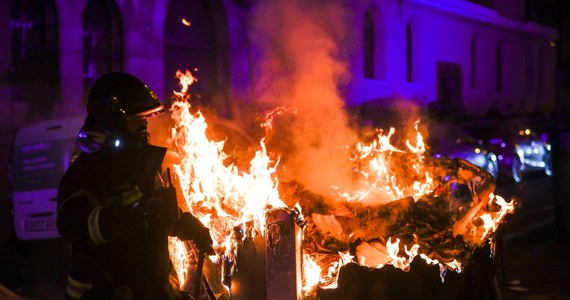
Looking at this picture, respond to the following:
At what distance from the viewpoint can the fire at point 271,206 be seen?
430 cm

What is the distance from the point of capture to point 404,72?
23.6 meters

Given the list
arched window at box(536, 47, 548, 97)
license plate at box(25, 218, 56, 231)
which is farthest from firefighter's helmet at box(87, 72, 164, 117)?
arched window at box(536, 47, 548, 97)

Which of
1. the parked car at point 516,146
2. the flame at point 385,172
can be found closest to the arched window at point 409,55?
the parked car at point 516,146

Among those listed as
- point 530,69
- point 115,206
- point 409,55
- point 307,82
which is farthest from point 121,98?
Answer: point 530,69

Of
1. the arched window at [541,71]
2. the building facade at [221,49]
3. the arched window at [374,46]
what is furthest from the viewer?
the arched window at [541,71]

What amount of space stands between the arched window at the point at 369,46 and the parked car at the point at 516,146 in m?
5.80

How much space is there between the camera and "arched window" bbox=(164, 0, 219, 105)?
15.5 metres

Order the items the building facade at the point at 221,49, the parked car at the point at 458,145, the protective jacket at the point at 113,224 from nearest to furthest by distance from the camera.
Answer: the protective jacket at the point at 113,224 → the building facade at the point at 221,49 → the parked car at the point at 458,145

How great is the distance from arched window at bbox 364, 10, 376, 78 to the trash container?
13212mm

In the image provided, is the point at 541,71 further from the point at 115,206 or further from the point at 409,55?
the point at 115,206

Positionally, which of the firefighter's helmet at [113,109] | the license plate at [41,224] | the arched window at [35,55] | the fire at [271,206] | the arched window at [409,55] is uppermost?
the arched window at [409,55]

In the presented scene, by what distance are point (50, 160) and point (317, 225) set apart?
493 centimetres

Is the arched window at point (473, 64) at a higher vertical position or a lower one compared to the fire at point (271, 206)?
higher

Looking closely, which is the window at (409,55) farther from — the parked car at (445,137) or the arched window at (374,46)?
the parked car at (445,137)
